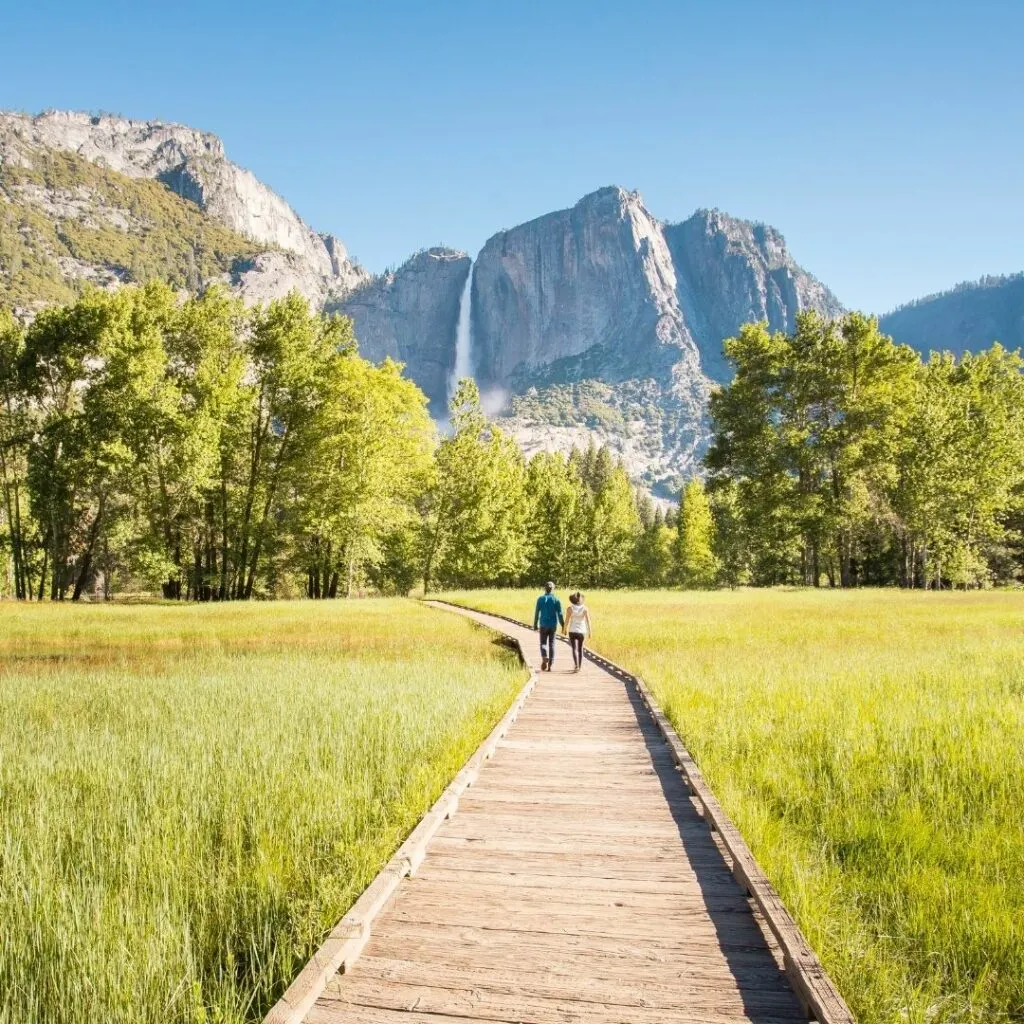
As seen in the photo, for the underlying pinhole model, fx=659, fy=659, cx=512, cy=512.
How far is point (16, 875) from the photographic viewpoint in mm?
4516

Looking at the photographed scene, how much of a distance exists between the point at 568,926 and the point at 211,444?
38.0 m

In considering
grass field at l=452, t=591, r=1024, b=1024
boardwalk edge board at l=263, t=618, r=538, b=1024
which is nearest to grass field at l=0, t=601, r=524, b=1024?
boardwalk edge board at l=263, t=618, r=538, b=1024

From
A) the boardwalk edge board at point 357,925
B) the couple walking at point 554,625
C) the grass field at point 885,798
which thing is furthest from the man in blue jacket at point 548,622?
the boardwalk edge board at point 357,925

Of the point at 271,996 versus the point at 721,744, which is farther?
the point at 721,744

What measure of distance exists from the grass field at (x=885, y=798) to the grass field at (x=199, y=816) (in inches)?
117

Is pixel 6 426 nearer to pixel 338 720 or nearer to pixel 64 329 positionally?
pixel 64 329

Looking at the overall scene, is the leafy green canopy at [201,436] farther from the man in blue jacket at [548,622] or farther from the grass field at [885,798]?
the grass field at [885,798]

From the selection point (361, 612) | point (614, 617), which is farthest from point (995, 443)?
point (361, 612)

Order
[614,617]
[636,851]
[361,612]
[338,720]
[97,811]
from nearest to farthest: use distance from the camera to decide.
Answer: [636,851] < [97,811] < [338,720] < [614,617] < [361,612]

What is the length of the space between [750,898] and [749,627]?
1941cm

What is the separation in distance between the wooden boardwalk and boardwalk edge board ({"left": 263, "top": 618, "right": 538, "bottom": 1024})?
0.25ft

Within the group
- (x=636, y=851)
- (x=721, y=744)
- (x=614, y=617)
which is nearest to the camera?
(x=636, y=851)

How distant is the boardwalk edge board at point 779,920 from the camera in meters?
3.03

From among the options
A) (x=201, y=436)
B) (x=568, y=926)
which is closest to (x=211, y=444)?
(x=201, y=436)
